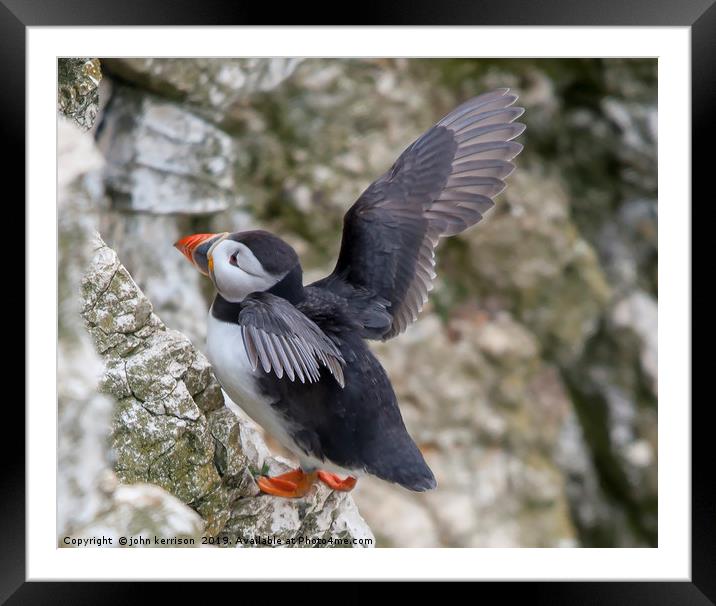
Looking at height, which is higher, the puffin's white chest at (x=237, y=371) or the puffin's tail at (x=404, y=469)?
the puffin's white chest at (x=237, y=371)

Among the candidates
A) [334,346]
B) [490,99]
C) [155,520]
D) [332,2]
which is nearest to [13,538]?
[155,520]

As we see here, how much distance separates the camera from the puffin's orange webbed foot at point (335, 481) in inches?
149

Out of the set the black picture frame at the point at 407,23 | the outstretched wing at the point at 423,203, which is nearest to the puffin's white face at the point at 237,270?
the outstretched wing at the point at 423,203

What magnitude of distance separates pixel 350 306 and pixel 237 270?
50cm

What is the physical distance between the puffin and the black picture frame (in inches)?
19.6

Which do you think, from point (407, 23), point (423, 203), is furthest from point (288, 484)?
point (407, 23)

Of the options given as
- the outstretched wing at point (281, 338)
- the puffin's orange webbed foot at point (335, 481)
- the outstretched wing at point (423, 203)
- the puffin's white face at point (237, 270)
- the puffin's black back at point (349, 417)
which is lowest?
the puffin's orange webbed foot at point (335, 481)

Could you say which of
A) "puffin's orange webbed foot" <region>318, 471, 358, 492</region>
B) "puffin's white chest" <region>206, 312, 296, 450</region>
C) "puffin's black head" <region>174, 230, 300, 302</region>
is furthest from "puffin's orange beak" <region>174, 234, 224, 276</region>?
"puffin's orange webbed foot" <region>318, 471, 358, 492</region>

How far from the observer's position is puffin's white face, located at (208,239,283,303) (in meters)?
3.24

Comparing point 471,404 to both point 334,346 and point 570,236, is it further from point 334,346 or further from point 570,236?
point 334,346

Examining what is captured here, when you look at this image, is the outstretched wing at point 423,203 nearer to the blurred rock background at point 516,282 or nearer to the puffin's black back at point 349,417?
the puffin's black back at point 349,417

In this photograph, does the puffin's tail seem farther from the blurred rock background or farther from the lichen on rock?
the blurred rock background

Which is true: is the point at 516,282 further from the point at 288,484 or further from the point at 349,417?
the point at 349,417

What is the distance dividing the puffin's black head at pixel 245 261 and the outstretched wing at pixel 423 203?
456 mm
